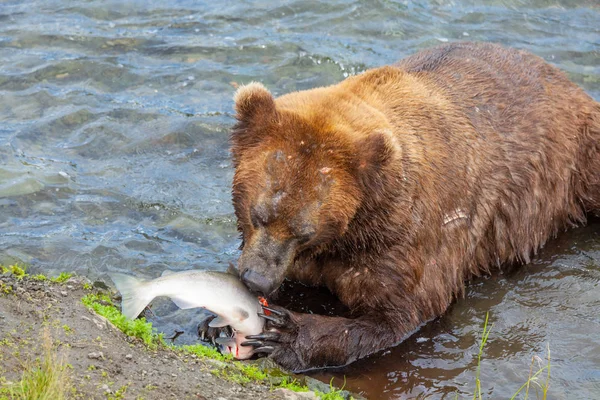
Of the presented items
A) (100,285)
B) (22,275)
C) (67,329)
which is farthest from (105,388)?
(100,285)

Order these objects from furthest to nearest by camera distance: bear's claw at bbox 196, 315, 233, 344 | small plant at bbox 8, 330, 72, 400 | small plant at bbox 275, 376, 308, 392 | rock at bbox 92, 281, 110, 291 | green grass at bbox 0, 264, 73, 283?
rock at bbox 92, 281, 110, 291 < bear's claw at bbox 196, 315, 233, 344 < green grass at bbox 0, 264, 73, 283 < small plant at bbox 275, 376, 308, 392 < small plant at bbox 8, 330, 72, 400

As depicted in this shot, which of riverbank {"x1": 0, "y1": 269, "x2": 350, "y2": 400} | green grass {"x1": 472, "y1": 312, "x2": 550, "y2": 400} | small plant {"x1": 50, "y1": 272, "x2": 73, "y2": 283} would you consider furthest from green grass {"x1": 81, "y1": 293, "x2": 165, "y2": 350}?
green grass {"x1": 472, "y1": 312, "x2": 550, "y2": 400}

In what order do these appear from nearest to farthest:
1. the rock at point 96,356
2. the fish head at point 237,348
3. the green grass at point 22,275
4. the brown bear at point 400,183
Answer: the rock at point 96,356 → the brown bear at point 400,183 → the green grass at point 22,275 → the fish head at point 237,348

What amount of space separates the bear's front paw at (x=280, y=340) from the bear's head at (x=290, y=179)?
448 millimetres

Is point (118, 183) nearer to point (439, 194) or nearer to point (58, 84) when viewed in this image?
point (58, 84)

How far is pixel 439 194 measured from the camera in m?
6.34

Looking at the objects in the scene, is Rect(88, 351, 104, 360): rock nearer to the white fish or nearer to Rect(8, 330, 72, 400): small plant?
Rect(8, 330, 72, 400): small plant

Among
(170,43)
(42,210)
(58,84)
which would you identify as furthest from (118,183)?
(170,43)

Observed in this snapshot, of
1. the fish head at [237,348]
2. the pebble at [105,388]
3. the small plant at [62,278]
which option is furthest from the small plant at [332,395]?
the small plant at [62,278]

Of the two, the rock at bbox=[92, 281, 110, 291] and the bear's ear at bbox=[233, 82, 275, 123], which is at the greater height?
the bear's ear at bbox=[233, 82, 275, 123]

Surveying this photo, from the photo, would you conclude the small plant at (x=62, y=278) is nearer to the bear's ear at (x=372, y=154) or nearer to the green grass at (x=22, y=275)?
the green grass at (x=22, y=275)

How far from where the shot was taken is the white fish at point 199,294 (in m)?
5.41

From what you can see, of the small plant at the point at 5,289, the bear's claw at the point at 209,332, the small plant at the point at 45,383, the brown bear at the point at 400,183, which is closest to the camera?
the small plant at the point at 45,383

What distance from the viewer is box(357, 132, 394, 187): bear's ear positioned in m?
5.52
